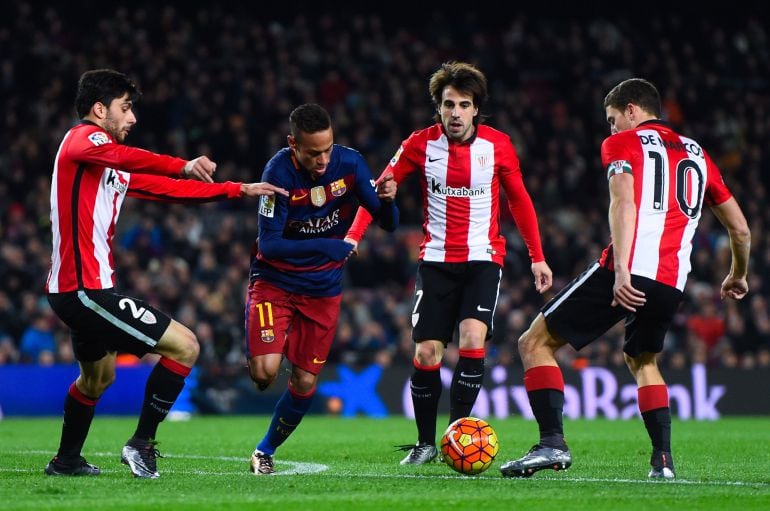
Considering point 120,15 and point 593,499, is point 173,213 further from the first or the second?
point 593,499

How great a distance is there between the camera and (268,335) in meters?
7.44

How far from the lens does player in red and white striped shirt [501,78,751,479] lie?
689 centimetres

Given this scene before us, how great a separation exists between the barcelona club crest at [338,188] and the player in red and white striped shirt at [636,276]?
1446 mm

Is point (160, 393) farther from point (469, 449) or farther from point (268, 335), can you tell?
point (469, 449)

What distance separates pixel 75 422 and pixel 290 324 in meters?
1.44

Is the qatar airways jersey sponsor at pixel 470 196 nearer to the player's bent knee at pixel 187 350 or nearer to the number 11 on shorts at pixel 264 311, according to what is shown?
the number 11 on shorts at pixel 264 311

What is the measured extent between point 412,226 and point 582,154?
12.9 feet

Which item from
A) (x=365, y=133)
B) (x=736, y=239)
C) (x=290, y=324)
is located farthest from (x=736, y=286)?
(x=365, y=133)

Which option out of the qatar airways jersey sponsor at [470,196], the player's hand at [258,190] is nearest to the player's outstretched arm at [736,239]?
the qatar airways jersey sponsor at [470,196]

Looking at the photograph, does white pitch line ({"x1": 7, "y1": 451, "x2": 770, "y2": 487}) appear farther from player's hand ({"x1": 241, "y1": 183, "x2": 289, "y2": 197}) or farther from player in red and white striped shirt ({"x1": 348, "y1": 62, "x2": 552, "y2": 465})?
player's hand ({"x1": 241, "y1": 183, "x2": 289, "y2": 197})

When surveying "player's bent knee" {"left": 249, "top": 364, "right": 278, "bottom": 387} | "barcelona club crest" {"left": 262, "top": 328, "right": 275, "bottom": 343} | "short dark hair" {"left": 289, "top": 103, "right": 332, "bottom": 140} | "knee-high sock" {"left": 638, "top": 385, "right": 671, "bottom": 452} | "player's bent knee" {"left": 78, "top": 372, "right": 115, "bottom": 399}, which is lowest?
"knee-high sock" {"left": 638, "top": 385, "right": 671, "bottom": 452}

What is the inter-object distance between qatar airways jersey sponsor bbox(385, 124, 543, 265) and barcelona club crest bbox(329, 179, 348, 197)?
75 centimetres

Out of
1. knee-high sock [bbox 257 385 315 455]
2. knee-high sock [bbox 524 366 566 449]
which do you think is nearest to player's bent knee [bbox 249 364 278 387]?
knee-high sock [bbox 257 385 315 455]

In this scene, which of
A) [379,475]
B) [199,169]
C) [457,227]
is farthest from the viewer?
[457,227]
